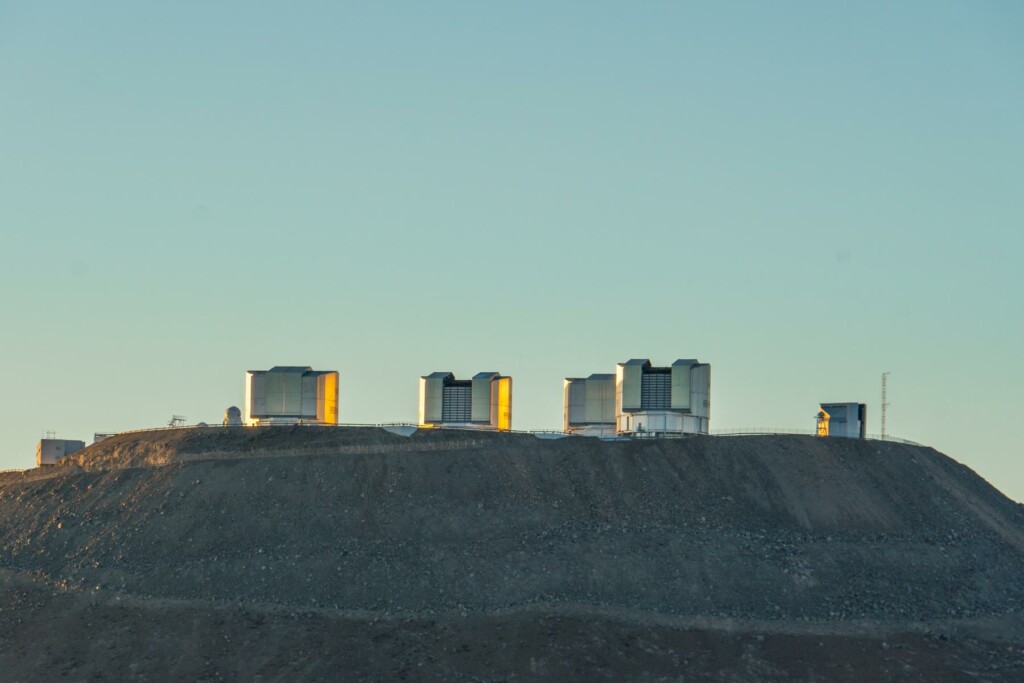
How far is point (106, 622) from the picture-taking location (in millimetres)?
70250

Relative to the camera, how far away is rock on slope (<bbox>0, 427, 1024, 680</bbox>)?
70125mm

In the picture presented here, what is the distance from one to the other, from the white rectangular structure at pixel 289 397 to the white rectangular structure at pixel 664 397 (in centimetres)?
1691

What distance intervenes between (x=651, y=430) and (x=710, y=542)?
13760mm

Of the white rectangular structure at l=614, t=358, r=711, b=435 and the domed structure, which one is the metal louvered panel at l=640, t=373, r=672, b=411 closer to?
the white rectangular structure at l=614, t=358, r=711, b=435

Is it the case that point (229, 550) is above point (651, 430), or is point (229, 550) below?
below

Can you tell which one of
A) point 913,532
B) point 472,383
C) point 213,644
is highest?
point 472,383

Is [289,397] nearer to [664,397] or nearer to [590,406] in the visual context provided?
[590,406]

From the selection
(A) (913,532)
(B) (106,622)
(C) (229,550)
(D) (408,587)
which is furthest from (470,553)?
(A) (913,532)

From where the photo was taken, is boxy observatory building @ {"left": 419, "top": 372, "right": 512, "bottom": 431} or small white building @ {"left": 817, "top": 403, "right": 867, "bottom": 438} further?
boxy observatory building @ {"left": 419, "top": 372, "right": 512, "bottom": 431}

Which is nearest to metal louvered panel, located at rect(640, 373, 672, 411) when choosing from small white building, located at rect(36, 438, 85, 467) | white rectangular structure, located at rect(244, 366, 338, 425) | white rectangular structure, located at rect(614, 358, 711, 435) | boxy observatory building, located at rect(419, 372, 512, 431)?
white rectangular structure, located at rect(614, 358, 711, 435)

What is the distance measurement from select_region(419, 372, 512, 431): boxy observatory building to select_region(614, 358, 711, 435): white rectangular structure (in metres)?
7.01

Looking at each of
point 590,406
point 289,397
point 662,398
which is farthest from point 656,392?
point 289,397

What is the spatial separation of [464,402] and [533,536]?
57.2 feet

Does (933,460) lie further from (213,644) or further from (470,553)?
(213,644)
